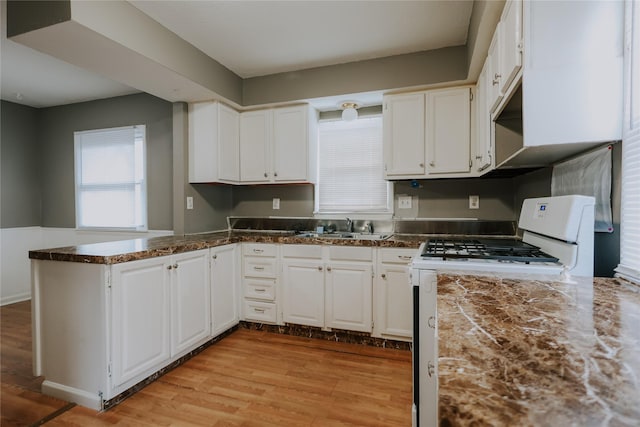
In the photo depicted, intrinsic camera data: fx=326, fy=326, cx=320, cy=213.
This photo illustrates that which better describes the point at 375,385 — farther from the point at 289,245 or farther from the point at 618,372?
the point at 618,372

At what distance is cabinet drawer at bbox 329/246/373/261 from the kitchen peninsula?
1397 mm

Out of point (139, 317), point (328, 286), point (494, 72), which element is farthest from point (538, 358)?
point (328, 286)

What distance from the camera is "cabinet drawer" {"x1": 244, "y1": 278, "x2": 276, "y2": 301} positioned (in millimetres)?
2973

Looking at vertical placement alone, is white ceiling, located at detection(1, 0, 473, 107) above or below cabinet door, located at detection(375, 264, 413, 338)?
above

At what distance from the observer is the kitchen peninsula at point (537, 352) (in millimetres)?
446

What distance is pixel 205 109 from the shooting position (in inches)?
122

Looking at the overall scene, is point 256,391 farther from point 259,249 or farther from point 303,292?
point 259,249

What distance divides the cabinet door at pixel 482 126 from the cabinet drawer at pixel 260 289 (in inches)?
78.3

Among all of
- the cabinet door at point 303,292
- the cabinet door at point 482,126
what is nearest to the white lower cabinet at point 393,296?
the cabinet door at point 303,292

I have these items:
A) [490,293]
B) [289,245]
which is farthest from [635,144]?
[289,245]

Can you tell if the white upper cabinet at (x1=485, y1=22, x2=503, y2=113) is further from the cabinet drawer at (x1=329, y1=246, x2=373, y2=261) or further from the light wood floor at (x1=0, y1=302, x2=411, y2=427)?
the light wood floor at (x1=0, y1=302, x2=411, y2=427)

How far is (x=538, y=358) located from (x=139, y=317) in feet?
6.91

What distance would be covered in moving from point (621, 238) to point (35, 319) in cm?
307

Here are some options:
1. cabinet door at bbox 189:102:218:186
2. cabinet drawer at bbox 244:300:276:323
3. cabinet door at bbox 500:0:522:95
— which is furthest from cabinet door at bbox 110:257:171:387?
cabinet door at bbox 500:0:522:95
